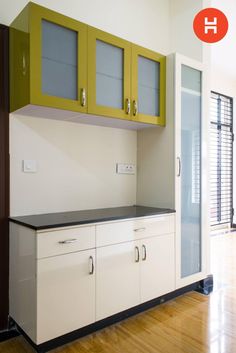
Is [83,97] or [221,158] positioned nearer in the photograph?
[83,97]

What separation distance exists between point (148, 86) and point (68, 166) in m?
1.05

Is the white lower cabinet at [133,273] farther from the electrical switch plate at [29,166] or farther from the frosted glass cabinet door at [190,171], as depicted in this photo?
the electrical switch plate at [29,166]

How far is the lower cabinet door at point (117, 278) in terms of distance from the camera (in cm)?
207

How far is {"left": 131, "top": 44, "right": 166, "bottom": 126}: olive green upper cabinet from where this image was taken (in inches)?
97.4

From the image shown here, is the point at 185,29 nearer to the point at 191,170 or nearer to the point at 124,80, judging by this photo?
the point at 124,80

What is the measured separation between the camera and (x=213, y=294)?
2812 millimetres

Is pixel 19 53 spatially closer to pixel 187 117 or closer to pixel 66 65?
pixel 66 65

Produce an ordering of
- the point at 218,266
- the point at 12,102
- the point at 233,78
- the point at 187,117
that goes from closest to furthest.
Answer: the point at 12,102 < the point at 187,117 < the point at 218,266 < the point at 233,78

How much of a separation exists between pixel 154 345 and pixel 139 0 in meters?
3.27

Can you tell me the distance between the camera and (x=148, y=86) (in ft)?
8.53

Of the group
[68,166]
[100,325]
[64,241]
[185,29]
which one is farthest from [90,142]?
[185,29]

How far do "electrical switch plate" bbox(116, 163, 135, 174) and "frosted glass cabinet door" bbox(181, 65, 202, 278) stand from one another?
546 millimetres

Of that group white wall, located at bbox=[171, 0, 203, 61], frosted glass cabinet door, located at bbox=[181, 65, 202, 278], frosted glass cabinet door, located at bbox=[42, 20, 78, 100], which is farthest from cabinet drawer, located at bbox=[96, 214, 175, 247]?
white wall, located at bbox=[171, 0, 203, 61]

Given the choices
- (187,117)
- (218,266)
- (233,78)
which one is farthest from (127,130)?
(233,78)
